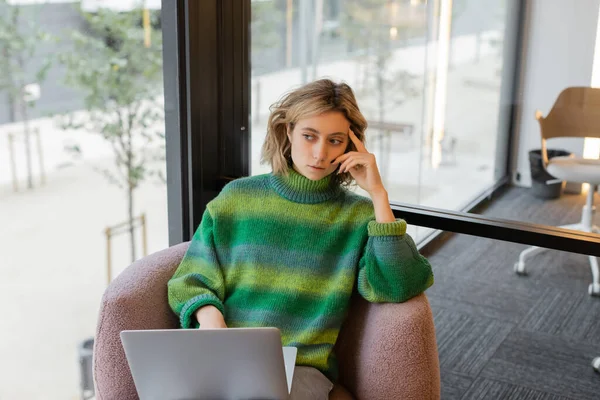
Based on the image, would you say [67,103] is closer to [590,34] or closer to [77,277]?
[77,277]

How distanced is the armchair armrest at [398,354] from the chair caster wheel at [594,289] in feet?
2.64

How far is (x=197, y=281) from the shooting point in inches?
76.9

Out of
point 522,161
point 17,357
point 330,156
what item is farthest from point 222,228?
point 522,161

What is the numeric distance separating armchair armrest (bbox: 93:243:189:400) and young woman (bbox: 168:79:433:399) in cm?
6

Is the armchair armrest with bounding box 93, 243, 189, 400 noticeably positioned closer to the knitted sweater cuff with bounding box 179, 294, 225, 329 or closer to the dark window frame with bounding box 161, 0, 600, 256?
the knitted sweater cuff with bounding box 179, 294, 225, 329

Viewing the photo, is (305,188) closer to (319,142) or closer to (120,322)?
(319,142)

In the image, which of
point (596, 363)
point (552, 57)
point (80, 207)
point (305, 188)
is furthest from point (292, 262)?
point (596, 363)

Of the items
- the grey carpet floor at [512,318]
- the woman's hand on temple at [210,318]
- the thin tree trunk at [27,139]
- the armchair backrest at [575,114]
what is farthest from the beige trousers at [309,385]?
the armchair backrest at [575,114]

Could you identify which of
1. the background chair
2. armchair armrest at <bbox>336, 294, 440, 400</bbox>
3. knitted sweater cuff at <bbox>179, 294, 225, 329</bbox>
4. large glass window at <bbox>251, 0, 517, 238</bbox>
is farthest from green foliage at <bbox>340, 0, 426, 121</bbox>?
knitted sweater cuff at <bbox>179, 294, 225, 329</bbox>

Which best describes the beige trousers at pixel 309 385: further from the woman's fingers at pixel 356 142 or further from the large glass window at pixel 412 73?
the large glass window at pixel 412 73

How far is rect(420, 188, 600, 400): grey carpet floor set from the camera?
8.05ft

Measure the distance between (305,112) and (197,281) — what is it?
0.50 metres

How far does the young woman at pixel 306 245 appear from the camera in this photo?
1.90 meters

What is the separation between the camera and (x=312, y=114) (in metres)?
1.90
